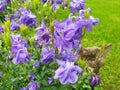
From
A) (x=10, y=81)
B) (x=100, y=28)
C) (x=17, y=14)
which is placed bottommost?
(x=100, y=28)

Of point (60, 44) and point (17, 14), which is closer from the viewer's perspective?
point (60, 44)

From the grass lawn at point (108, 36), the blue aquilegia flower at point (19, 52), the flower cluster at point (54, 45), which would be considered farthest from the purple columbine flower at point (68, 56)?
the grass lawn at point (108, 36)

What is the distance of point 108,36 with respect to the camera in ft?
24.1

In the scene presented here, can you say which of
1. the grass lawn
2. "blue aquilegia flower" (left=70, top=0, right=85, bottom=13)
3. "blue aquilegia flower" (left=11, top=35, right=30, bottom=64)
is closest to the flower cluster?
"blue aquilegia flower" (left=11, top=35, right=30, bottom=64)

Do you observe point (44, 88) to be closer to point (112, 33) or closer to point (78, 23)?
point (78, 23)

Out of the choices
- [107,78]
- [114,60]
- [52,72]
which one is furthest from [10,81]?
[114,60]

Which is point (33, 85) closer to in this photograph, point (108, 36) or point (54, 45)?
point (54, 45)

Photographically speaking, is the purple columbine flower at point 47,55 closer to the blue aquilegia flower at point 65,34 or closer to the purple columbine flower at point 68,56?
the purple columbine flower at point 68,56

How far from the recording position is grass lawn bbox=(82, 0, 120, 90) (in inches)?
214

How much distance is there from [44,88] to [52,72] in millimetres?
184

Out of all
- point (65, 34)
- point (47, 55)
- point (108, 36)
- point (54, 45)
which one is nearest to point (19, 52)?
point (47, 55)

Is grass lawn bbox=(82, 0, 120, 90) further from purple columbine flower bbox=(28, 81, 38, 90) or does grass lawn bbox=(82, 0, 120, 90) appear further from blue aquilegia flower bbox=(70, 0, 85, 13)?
purple columbine flower bbox=(28, 81, 38, 90)

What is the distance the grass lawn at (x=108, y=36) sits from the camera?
5.44m

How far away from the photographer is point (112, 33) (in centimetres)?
754
